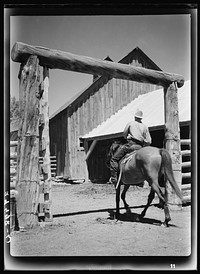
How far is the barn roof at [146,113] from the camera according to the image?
36.4 ft

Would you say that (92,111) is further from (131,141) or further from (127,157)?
(127,157)

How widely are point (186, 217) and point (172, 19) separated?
424 cm

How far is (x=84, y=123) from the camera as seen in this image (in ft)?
51.7

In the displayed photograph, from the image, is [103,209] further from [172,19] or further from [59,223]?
[172,19]

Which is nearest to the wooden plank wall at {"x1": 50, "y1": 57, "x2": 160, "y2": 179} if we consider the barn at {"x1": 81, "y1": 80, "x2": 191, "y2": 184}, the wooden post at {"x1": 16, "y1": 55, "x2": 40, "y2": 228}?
the barn at {"x1": 81, "y1": 80, "x2": 191, "y2": 184}

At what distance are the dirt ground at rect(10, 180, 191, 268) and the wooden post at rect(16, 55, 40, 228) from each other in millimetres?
412

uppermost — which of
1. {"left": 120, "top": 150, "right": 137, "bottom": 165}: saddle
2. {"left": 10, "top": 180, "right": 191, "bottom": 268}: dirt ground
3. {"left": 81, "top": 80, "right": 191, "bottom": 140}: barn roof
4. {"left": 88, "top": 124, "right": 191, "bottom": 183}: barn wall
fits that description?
{"left": 81, "top": 80, "right": 191, "bottom": 140}: barn roof

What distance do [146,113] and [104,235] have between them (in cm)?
787

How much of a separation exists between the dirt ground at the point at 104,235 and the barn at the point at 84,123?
23.2 ft

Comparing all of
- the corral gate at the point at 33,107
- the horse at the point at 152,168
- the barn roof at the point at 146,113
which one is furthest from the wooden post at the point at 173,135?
the corral gate at the point at 33,107

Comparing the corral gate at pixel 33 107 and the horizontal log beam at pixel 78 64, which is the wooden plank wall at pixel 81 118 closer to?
the horizontal log beam at pixel 78 64

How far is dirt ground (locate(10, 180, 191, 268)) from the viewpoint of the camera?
16.4ft

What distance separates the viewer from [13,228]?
5.90 meters

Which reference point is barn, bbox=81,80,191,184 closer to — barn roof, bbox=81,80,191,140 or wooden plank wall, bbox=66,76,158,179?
barn roof, bbox=81,80,191,140
